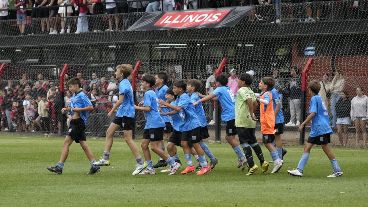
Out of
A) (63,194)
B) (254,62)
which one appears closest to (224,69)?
(254,62)

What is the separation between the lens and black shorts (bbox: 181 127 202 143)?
19469 mm

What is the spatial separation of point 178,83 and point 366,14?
12.9 meters

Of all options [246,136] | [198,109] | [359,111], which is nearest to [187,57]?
[359,111]

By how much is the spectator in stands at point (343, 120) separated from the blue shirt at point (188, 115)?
10585 mm

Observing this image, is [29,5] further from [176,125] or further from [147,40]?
[176,125]

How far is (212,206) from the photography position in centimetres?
1381

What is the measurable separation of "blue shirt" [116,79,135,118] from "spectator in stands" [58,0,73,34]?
2042 cm

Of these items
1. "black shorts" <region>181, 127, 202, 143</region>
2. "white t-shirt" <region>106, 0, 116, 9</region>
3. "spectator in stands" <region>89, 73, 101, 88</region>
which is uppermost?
"white t-shirt" <region>106, 0, 116, 9</region>

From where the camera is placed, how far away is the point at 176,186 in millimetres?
16797

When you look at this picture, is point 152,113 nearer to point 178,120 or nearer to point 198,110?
point 178,120

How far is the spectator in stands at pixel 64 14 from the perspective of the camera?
39812mm

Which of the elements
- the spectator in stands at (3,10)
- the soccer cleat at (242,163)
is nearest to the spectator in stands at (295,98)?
the soccer cleat at (242,163)

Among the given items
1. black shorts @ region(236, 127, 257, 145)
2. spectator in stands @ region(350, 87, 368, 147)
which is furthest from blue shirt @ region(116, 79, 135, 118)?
spectator in stands @ region(350, 87, 368, 147)

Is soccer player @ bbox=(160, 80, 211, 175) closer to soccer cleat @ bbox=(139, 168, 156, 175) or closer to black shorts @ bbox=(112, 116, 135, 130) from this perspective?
soccer cleat @ bbox=(139, 168, 156, 175)
